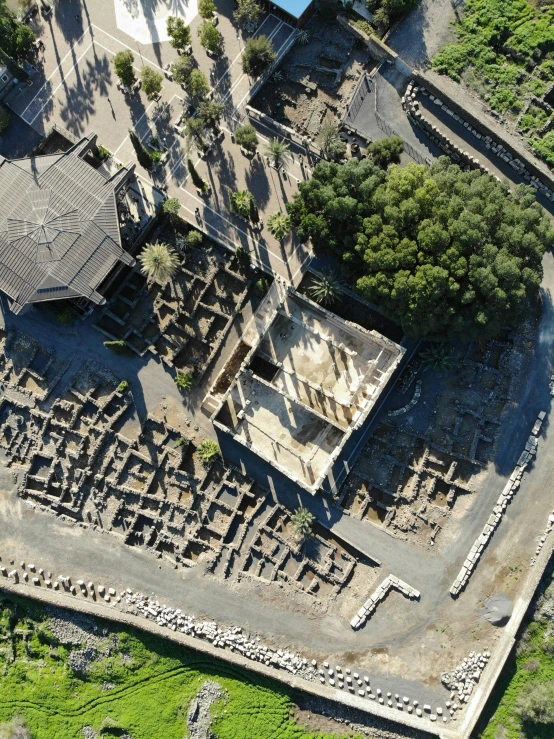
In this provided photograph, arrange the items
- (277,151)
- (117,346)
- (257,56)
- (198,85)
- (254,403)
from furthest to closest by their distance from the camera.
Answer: (117,346) < (254,403) < (257,56) < (198,85) < (277,151)

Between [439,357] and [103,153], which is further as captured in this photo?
[103,153]

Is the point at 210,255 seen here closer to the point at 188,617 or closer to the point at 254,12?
the point at 254,12

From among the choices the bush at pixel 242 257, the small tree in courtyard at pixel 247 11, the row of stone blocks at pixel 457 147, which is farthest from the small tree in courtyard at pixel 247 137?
the row of stone blocks at pixel 457 147

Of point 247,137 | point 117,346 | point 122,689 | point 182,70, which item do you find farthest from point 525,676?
point 182,70

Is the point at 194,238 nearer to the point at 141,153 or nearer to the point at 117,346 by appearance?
the point at 141,153

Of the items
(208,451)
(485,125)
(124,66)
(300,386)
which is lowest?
(208,451)

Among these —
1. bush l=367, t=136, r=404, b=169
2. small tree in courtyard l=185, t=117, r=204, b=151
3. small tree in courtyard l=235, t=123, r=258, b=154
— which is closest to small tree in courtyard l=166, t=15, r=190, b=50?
small tree in courtyard l=185, t=117, r=204, b=151

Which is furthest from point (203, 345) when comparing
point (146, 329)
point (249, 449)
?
point (249, 449)
